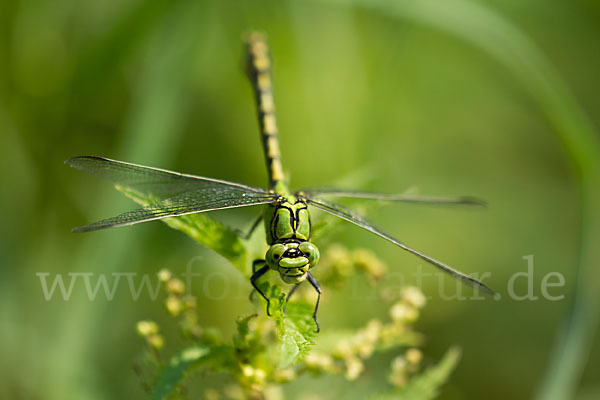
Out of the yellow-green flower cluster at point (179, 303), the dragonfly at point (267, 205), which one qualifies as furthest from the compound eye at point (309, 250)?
the yellow-green flower cluster at point (179, 303)

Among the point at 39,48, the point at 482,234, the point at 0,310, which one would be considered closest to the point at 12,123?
the point at 39,48

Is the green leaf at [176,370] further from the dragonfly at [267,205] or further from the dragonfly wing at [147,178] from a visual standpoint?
the dragonfly wing at [147,178]

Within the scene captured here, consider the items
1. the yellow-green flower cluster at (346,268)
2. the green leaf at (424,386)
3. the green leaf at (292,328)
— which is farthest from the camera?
the yellow-green flower cluster at (346,268)

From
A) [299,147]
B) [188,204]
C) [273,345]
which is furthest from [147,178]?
[299,147]

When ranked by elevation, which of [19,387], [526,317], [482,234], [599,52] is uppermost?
[599,52]

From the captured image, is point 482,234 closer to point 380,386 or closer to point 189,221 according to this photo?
point 380,386

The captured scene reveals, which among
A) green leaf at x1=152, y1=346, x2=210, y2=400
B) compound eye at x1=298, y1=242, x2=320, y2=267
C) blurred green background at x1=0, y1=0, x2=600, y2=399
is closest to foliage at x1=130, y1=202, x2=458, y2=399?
green leaf at x1=152, y1=346, x2=210, y2=400

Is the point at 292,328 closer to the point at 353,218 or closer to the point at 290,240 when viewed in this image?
the point at 290,240
